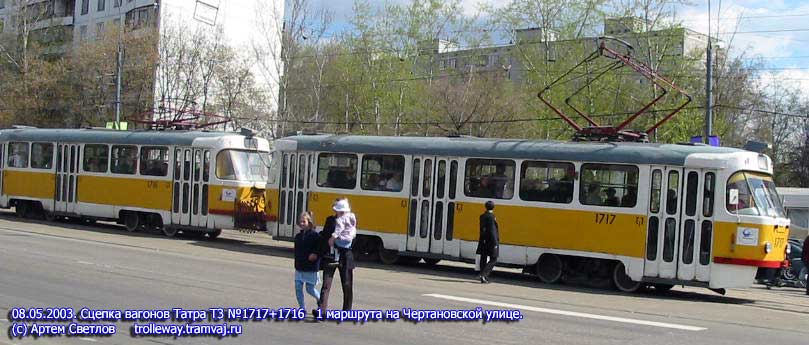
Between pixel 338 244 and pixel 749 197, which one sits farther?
pixel 749 197

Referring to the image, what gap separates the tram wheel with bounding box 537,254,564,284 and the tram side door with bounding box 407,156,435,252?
266cm

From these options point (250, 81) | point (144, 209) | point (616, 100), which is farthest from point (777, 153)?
point (144, 209)

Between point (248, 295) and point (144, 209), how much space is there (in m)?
14.2

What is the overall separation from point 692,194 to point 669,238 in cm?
92

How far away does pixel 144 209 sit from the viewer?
1084 inches

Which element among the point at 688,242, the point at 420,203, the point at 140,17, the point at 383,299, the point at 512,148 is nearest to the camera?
the point at 383,299

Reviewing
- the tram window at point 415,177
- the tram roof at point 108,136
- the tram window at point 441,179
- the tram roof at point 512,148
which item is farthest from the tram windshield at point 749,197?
the tram roof at point 108,136

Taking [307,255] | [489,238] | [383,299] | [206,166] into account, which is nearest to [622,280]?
[489,238]

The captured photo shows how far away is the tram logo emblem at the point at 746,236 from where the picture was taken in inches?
658

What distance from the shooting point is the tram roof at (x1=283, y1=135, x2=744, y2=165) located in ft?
58.2

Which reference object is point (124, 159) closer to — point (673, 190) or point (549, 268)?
point (549, 268)

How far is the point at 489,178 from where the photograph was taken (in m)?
19.9

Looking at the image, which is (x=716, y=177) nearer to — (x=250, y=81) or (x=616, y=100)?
(x=616, y=100)

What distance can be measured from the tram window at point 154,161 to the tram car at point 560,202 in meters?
5.31
